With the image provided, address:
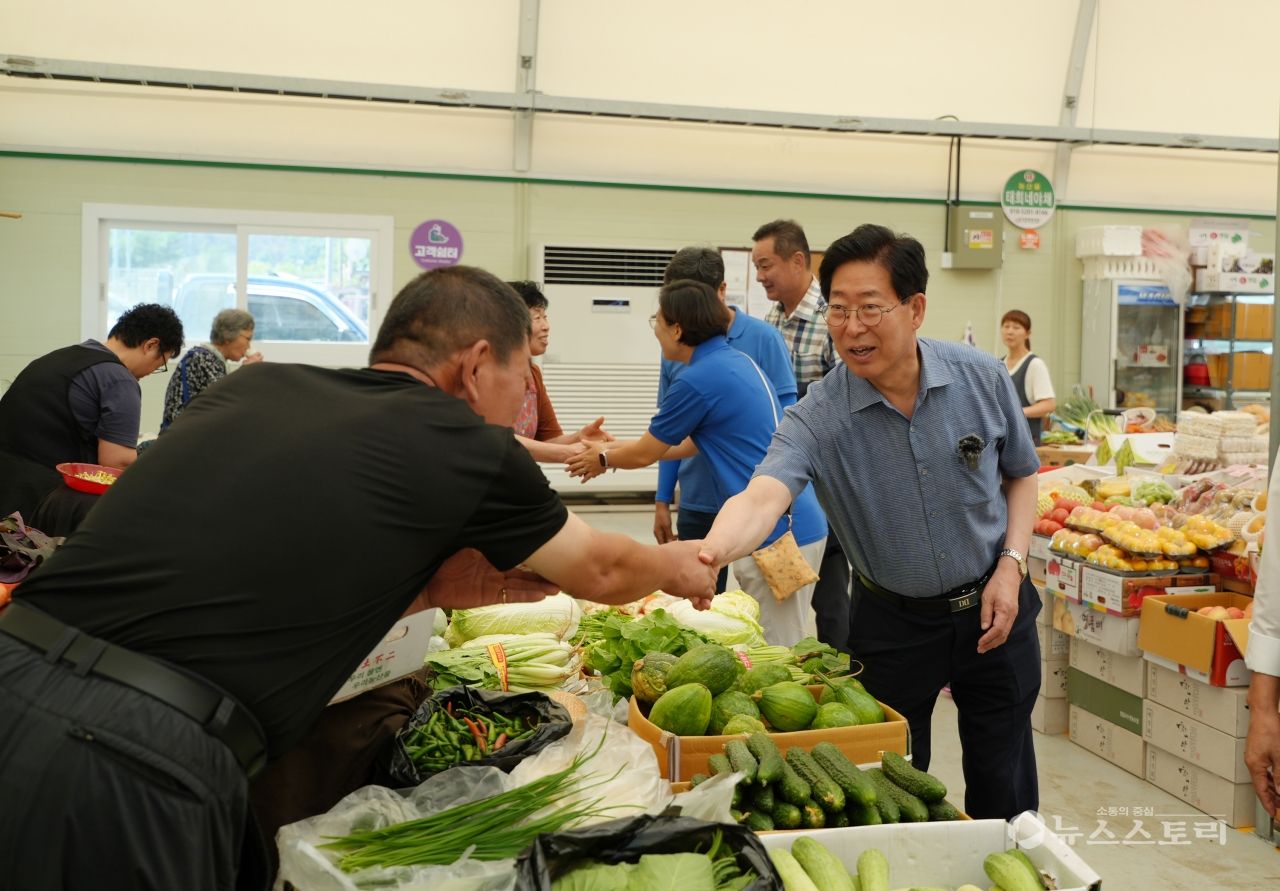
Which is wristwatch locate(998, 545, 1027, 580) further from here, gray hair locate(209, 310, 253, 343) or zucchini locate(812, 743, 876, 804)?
gray hair locate(209, 310, 253, 343)

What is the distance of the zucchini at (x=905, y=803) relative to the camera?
5.97ft

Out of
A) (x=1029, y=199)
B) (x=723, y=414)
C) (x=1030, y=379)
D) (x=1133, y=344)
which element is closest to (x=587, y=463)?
(x=723, y=414)

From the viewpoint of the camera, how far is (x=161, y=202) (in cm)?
885

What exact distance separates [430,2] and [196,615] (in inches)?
347

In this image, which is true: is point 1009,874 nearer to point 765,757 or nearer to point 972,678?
point 765,757

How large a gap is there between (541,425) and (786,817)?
3.70m

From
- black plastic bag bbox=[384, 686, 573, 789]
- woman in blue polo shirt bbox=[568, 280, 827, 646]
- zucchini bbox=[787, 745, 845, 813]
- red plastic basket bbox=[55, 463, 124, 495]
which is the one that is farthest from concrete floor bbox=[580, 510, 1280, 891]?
red plastic basket bbox=[55, 463, 124, 495]

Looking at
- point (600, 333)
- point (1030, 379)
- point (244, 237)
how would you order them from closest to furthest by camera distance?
point (1030, 379) < point (244, 237) < point (600, 333)

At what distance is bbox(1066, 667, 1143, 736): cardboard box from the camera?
13.8 ft

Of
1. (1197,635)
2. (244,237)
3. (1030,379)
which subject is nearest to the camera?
(1197,635)

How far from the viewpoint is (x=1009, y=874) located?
5.51 feet

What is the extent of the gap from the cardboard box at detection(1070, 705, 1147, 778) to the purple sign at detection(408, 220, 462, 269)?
6.70 metres

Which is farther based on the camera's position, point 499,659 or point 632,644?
point 499,659

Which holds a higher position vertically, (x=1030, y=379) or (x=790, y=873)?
(x=1030, y=379)
